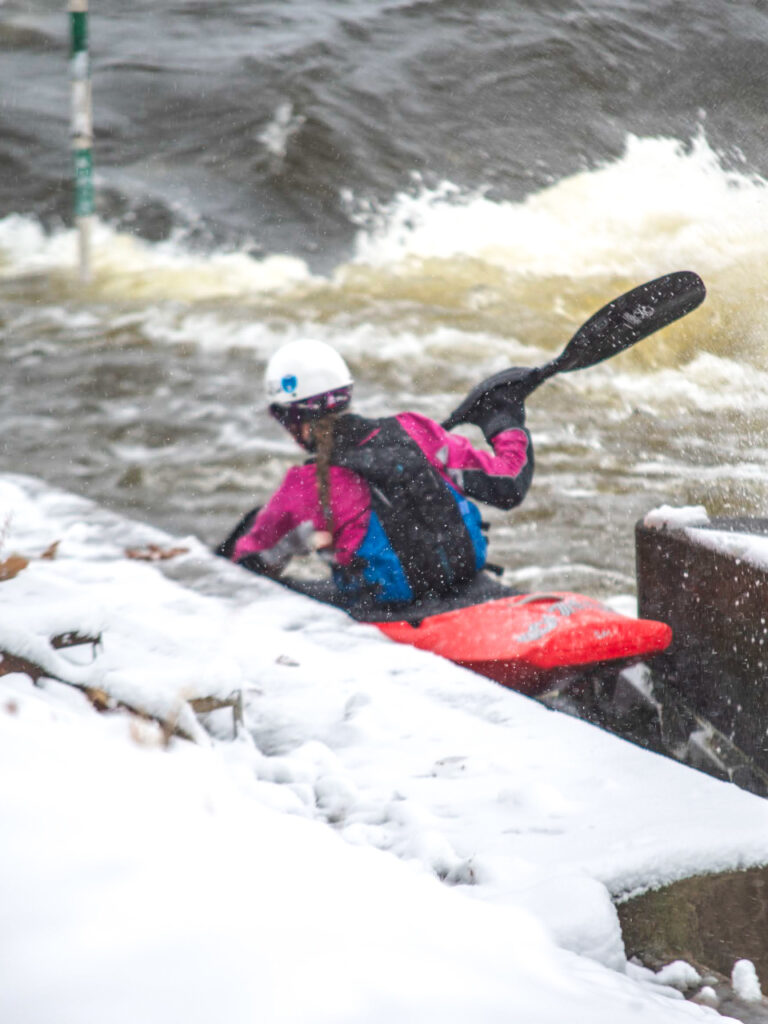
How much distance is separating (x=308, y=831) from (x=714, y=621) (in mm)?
1654

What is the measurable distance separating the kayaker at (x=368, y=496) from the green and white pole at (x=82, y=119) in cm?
742

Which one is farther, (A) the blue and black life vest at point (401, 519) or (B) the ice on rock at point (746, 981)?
(A) the blue and black life vest at point (401, 519)

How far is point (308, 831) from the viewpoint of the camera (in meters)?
1.74

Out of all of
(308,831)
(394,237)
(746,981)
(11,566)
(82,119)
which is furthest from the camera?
(394,237)

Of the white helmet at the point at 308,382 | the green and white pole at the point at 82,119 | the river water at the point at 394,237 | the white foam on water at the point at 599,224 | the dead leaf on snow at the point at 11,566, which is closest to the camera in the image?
the dead leaf on snow at the point at 11,566

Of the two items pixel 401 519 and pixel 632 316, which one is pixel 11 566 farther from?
pixel 632 316

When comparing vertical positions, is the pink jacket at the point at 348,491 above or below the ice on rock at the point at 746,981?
below

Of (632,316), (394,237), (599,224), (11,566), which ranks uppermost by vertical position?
(632,316)

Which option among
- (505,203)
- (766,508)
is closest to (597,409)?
(766,508)

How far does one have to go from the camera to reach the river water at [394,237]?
26.8 feet

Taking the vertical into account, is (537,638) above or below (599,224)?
above

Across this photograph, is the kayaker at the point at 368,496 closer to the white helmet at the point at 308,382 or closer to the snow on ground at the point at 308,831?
the white helmet at the point at 308,382

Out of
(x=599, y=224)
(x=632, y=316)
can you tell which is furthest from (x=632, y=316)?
(x=599, y=224)

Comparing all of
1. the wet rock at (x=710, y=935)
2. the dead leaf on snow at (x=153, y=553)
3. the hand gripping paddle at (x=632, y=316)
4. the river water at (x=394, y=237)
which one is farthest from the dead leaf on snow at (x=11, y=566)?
the river water at (x=394, y=237)
